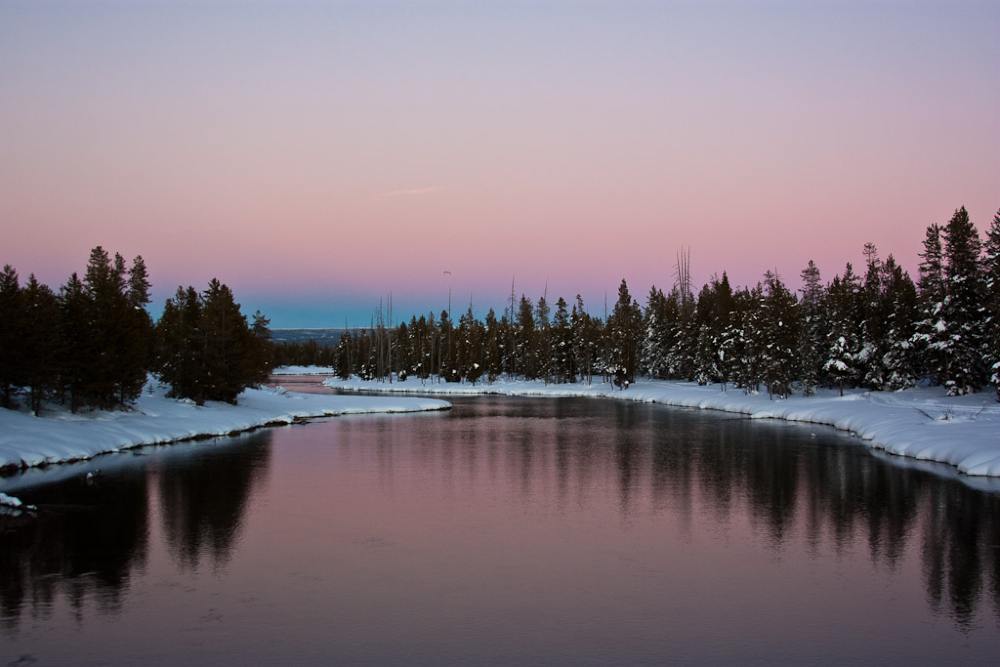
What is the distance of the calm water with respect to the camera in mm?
11344

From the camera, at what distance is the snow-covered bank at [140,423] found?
3030 centimetres

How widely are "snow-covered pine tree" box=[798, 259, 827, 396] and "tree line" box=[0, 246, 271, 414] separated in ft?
147

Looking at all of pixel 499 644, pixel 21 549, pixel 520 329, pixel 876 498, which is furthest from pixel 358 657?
pixel 520 329

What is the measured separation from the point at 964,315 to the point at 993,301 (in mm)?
4328

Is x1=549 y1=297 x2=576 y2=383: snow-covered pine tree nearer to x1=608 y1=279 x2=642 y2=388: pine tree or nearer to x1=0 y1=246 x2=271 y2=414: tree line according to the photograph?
x1=608 y1=279 x2=642 y2=388: pine tree

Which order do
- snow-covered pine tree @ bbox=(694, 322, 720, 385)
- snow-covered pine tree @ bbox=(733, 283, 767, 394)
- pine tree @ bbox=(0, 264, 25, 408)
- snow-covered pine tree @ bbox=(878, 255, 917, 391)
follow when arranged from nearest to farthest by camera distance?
pine tree @ bbox=(0, 264, 25, 408)
snow-covered pine tree @ bbox=(878, 255, 917, 391)
snow-covered pine tree @ bbox=(733, 283, 767, 394)
snow-covered pine tree @ bbox=(694, 322, 720, 385)

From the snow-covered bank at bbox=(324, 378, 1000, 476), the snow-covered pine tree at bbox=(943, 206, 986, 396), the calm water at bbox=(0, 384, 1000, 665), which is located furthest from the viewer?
the snow-covered pine tree at bbox=(943, 206, 986, 396)

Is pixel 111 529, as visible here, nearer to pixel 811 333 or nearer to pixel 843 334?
pixel 843 334

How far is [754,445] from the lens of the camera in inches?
1503

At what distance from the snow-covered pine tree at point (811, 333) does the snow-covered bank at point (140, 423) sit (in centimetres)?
3262

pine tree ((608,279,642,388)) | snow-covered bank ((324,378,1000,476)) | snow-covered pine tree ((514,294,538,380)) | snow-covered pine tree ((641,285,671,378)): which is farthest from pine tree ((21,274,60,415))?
snow-covered pine tree ((514,294,538,380))

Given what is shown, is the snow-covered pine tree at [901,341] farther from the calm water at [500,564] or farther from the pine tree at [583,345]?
the pine tree at [583,345]

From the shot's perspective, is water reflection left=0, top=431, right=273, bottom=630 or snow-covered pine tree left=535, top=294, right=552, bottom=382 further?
snow-covered pine tree left=535, top=294, right=552, bottom=382

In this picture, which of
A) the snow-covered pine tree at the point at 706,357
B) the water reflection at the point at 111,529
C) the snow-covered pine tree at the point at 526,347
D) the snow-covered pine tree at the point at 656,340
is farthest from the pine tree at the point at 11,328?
the snow-covered pine tree at the point at 526,347
